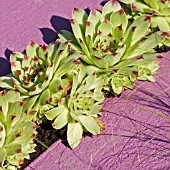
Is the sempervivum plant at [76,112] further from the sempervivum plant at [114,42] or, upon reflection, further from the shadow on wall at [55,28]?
the shadow on wall at [55,28]

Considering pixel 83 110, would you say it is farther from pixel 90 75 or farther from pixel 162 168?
pixel 162 168

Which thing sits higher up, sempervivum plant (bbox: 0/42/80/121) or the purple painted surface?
sempervivum plant (bbox: 0/42/80/121)

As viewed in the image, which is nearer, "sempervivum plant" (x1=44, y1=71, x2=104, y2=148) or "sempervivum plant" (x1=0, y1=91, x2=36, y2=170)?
"sempervivum plant" (x1=0, y1=91, x2=36, y2=170)

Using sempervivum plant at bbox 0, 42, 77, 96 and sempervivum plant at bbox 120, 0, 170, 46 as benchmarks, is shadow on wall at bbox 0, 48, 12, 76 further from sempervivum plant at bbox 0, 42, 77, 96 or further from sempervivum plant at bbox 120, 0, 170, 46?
sempervivum plant at bbox 120, 0, 170, 46

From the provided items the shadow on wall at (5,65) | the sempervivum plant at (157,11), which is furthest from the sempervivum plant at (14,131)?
the sempervivum plant at (157,11)

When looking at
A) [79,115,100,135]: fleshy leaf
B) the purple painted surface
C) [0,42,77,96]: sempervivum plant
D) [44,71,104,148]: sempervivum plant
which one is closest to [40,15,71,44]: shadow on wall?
the purple painted surface

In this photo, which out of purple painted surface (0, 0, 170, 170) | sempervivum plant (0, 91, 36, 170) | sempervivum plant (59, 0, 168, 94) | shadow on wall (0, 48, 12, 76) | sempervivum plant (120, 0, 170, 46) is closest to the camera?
sempervivum plant (0, 91, 36, 170)

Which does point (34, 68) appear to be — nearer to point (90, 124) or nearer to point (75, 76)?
point (75, 76)
